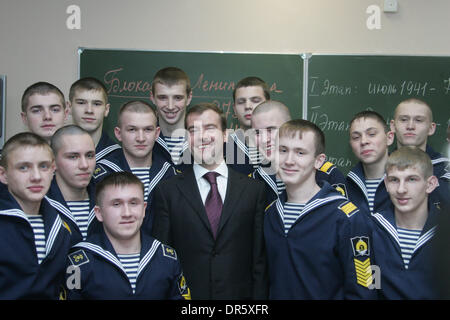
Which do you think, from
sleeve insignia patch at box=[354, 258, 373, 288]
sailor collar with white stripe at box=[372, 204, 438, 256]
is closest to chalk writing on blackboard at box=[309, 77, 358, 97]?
sailor collar with white stripe at box=[372, 204, 438, 256]

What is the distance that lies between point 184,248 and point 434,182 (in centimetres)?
139

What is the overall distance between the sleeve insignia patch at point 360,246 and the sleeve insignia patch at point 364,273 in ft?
0.11

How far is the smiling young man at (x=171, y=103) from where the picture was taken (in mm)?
3535

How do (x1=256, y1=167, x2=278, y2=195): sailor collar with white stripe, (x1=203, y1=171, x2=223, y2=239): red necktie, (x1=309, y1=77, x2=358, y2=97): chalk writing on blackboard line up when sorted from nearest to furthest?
(x1=203, y1=171, x2=223, y2=239): red necktie
(x1=256, y1=167, x2=278, y2=195): sailor collar with white stripe
(x1=309, y1=77, x2=358, y2=97): chalk writing on blackboard

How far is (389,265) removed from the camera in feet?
8.35

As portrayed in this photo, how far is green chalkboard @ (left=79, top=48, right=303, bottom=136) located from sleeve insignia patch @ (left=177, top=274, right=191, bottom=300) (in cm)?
189

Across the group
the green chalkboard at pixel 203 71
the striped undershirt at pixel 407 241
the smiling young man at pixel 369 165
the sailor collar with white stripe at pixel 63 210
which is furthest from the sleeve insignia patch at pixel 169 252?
the green chalkboard at pixel 203 71

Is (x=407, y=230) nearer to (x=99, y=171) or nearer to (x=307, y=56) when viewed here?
(x=99, y=171)

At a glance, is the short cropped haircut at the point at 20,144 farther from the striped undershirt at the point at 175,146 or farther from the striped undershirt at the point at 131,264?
the striped undershirt at the point at 175,146

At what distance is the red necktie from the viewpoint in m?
2.76

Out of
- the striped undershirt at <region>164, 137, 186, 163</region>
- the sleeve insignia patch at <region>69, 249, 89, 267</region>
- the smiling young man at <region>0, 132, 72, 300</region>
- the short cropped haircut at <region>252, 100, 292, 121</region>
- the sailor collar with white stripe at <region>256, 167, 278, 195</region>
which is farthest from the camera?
the striped undershirt at <region>164, 137, 186, 163</region>

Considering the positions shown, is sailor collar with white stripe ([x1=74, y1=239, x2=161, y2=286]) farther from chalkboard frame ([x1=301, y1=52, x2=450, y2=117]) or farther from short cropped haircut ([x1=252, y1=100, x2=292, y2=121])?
chalkboard frame ([x1=301, y1=52, x2=450, y2=117])
